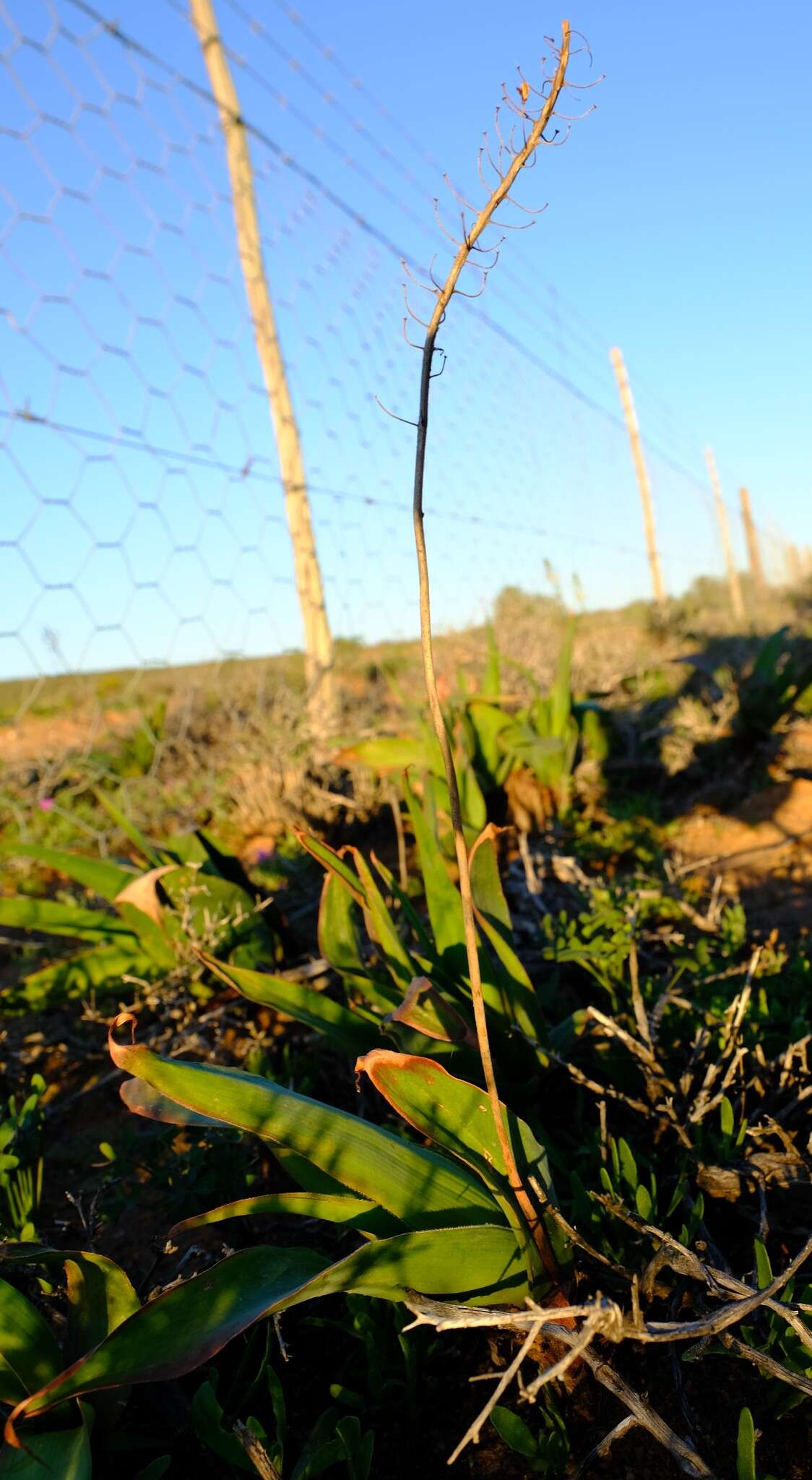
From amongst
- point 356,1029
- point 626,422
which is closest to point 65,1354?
point 356,1029

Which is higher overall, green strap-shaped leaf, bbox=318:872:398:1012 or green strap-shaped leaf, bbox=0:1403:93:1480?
green strap-shaped leaf, bbox=318:872:398:1012

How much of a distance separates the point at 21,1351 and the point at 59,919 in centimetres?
105

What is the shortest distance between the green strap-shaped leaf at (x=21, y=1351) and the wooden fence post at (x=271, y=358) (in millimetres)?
2861

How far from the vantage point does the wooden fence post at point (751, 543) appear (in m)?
19.1

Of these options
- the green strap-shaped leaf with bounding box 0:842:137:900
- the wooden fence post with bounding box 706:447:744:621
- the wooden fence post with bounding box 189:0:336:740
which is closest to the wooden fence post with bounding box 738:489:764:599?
the wooden fence post with bounding box 706:447:744:621

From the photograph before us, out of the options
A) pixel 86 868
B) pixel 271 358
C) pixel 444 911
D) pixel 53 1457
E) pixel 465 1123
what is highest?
pixel 271 358

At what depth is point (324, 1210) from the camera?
0.83m

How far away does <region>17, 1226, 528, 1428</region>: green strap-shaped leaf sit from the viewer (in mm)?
668

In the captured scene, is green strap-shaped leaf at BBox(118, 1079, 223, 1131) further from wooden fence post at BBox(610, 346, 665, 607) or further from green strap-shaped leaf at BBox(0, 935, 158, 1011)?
wooden fence post at BBox(610, 346, 665, 607)

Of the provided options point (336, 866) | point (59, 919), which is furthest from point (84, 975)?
point (336, 866)

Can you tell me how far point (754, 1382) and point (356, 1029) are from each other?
0.57m

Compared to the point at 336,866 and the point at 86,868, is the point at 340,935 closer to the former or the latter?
the point at 336,866

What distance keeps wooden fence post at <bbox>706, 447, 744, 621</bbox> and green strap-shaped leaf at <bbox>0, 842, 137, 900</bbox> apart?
35.0 feet

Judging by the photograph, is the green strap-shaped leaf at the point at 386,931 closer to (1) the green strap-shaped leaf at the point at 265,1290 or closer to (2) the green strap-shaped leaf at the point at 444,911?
(2) the green strap-shaped leaf at the point at 444,911
